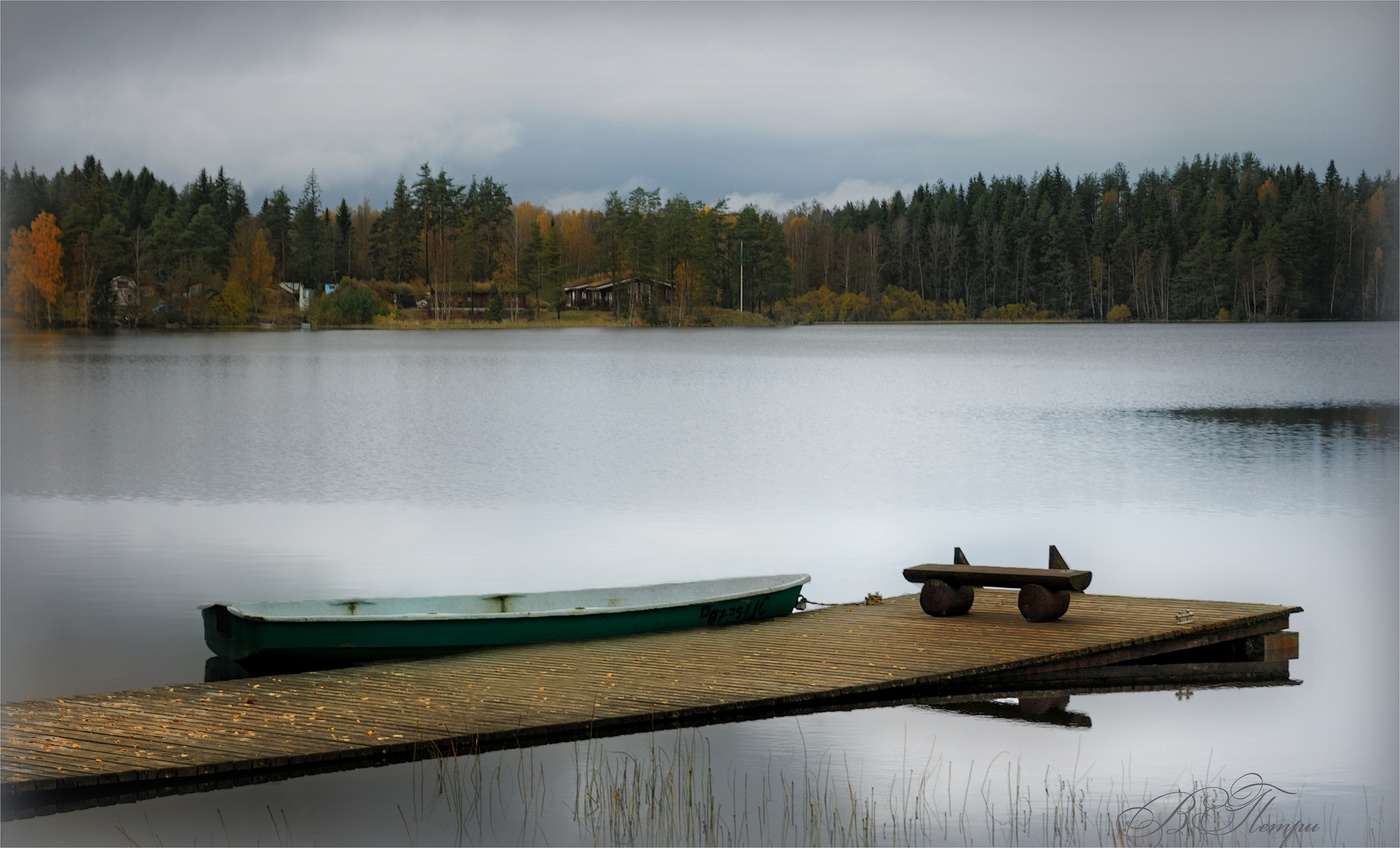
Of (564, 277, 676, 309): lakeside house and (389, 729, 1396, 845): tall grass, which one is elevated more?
(564, 277, 676, 309): lakeside house

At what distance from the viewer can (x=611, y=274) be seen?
108 meters

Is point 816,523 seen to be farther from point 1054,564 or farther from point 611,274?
point 611,274

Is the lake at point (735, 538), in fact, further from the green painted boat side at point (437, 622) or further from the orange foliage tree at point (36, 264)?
the orange foliage tree at point (36, 264)

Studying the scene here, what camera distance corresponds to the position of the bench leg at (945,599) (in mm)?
11914

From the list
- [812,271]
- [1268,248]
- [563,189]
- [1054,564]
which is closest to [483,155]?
[563,189]

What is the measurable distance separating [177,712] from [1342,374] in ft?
186

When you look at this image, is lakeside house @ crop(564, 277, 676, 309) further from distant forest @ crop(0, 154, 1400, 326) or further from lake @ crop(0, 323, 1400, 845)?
lake @ crop(0, 323, 1400, 845)

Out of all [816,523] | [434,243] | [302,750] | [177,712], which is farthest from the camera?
[434,243]

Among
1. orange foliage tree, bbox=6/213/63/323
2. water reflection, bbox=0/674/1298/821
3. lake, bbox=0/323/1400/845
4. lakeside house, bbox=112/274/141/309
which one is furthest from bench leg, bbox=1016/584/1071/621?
lakeside house, bbox=112/274/141/309

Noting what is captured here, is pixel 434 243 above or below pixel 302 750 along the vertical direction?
above

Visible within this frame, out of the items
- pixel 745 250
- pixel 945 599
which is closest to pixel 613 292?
pixel 745 250

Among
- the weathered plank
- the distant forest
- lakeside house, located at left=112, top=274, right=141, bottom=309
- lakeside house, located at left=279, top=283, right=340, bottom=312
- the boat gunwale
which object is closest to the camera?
the boat gunwale

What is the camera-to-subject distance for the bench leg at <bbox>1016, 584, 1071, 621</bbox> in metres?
A: 11.5

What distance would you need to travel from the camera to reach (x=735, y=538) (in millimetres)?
19578
